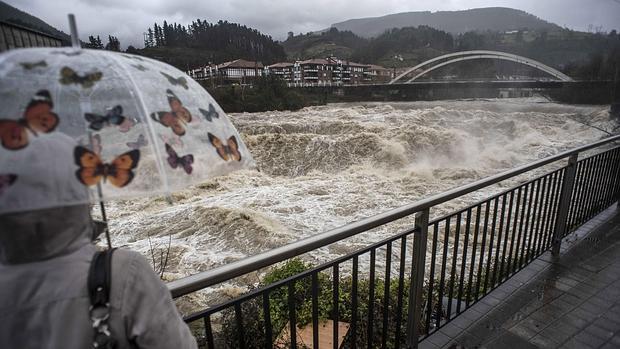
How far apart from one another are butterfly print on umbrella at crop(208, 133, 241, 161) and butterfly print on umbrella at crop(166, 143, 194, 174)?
114 millimetres

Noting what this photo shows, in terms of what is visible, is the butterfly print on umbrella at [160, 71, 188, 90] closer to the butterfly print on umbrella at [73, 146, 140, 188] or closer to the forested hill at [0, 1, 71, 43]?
the butterfly print on umbrella at [73, 146, 140, 188]

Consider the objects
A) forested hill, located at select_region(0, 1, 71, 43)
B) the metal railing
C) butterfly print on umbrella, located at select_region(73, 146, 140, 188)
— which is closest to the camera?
butterfly print on umbrella, located at select_region(73, 146, 140, 188)

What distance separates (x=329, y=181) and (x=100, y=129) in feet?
43.8

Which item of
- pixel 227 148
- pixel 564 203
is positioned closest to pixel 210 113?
pixel 227 148

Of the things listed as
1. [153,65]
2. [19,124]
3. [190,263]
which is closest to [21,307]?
[19,124]

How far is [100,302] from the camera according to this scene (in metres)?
0.76

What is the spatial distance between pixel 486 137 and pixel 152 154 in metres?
21.1

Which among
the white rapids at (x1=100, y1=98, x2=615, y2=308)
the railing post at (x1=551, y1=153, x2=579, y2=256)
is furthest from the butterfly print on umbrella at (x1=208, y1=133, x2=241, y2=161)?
the white rapids at (x1=100, y1=98, x2=615, y2=308)

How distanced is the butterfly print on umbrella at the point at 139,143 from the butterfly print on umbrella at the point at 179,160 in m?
0.06

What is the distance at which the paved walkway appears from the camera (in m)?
2.33

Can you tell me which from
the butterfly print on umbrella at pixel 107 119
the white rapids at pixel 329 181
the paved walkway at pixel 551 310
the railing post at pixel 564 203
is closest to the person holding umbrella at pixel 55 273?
the butterfly print on umbrella at pixel 107 119

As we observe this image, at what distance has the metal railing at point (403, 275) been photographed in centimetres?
137

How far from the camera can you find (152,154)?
3.30 feet

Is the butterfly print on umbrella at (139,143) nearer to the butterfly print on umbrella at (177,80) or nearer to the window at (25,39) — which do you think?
the butterfly print on umbrella at (177,80)
